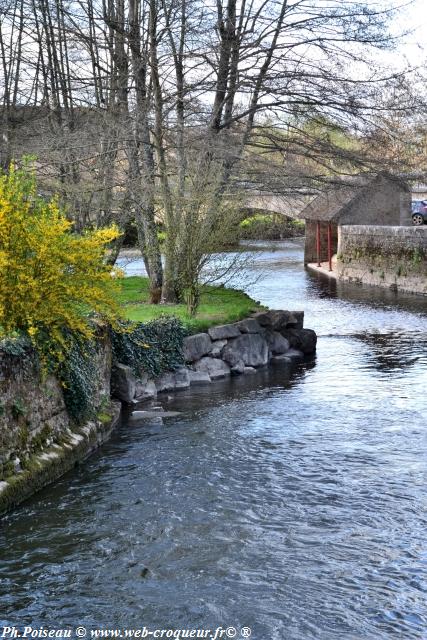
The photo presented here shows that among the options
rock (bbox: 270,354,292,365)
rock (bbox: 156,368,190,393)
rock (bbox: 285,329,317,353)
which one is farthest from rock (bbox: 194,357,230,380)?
rock (bbox: 285,329,317,353)

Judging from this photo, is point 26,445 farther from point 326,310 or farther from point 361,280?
point 361,280

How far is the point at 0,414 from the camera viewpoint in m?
10.2

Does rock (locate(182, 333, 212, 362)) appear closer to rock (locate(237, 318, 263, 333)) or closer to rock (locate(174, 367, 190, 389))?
rock (locate(174, 367, 190, 389))

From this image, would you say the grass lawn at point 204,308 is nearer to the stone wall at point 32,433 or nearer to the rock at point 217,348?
the rock at point 217,348

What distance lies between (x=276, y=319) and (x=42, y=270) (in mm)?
8993

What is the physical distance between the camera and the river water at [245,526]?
7684mm

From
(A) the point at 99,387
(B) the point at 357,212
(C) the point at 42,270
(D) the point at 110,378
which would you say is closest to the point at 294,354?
(D) the point at 110,378

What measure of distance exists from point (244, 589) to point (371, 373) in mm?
9772

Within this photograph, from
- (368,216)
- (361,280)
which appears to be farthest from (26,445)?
(368,216)

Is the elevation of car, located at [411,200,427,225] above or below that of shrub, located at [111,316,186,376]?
above

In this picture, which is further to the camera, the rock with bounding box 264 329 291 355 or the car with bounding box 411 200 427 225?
the car with bounding box 411 200 427 225

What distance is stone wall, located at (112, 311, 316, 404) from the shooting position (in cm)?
1612

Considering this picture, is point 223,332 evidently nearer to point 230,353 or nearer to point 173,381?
point 230,353

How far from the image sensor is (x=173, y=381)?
17.0 m
